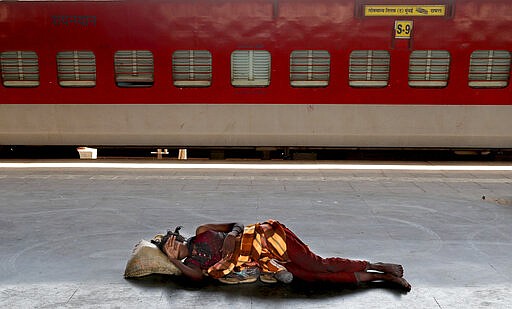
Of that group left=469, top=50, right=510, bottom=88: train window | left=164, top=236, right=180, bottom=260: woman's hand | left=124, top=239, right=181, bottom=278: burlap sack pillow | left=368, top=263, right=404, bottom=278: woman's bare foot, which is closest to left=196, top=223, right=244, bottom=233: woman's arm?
left=164, top=236, right=180, bottom=260: woman's hand

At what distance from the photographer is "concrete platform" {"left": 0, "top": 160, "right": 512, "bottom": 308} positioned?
3988 mm

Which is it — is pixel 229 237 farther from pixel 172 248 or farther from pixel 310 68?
pixel 310 68

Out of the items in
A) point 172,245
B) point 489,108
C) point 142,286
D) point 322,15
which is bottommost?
point 142,286

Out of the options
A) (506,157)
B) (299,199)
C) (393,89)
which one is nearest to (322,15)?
(393,89)

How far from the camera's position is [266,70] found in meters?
10.2

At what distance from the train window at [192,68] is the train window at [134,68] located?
20.6 inches

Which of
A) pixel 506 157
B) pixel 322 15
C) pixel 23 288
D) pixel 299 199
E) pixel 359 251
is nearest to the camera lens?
pixel 23 288

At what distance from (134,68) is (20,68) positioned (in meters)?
2.42

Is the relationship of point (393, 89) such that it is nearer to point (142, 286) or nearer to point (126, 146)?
point (126, 146)

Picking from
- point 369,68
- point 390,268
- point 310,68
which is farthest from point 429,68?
point 390,268

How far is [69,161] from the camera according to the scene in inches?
423

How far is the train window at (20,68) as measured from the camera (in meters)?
10.5

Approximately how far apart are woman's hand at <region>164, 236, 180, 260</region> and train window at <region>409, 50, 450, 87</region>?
293 inches

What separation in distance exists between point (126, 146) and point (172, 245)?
6.96 m
